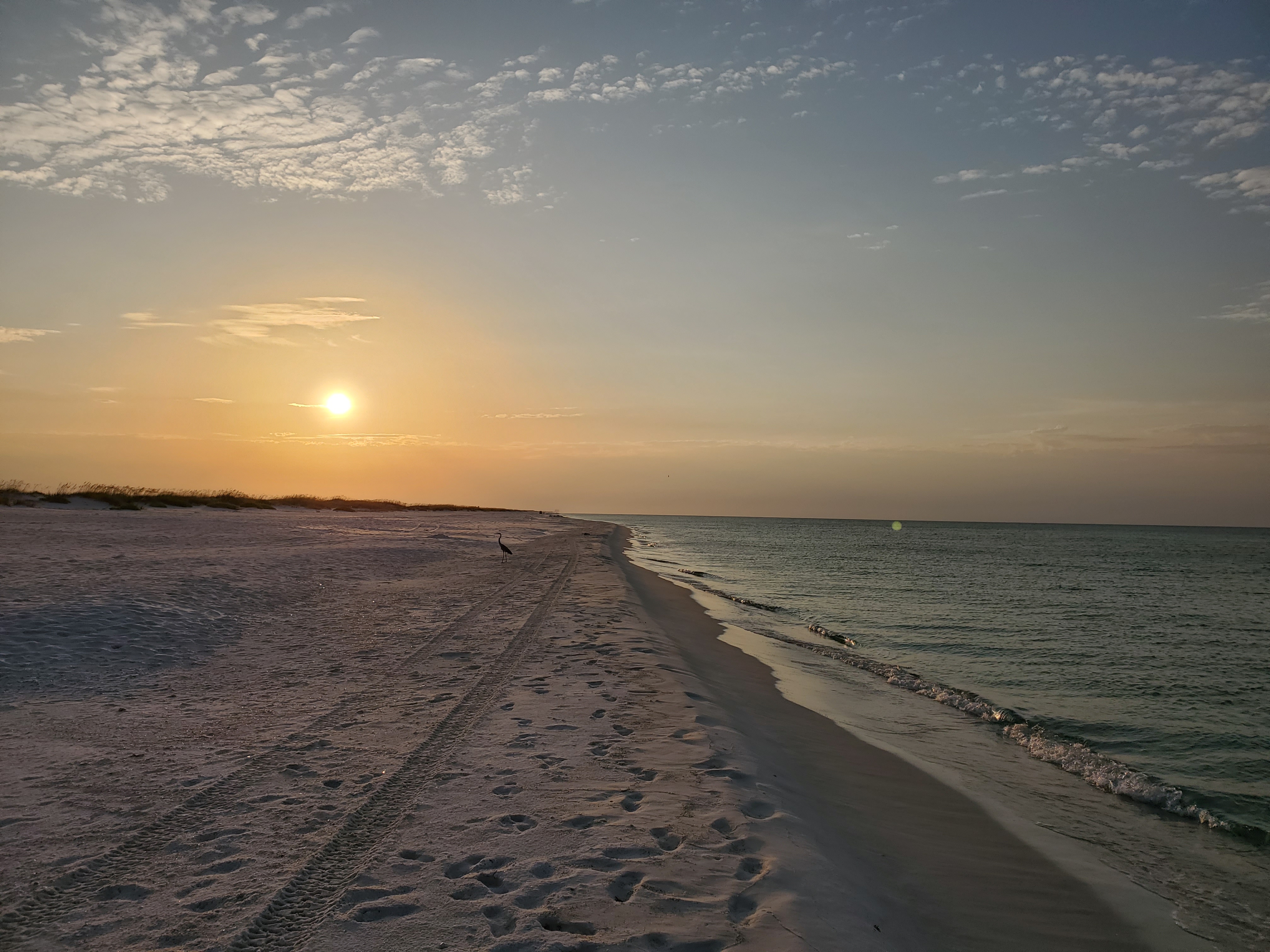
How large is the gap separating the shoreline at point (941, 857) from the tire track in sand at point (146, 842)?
486cm

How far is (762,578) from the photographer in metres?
36.2

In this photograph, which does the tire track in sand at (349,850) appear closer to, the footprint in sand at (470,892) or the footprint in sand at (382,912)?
the footprint in sand at (382,912)

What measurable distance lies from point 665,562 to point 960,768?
3370 centimetres

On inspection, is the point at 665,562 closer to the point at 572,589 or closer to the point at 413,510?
the point at 572,589

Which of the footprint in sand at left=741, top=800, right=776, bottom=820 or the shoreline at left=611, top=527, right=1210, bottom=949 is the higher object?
the footprint in sand at left=741, top=800, right=776, bottom=820

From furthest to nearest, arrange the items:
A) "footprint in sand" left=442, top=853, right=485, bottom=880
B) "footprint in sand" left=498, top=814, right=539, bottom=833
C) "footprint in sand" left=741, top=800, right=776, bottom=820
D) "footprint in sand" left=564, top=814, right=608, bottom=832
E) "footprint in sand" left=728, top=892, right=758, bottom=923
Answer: "footprint in sand" left=741, top=800, right=776, bottom=820
"footprint in sand" left=564, top=814, right=608, bottom=832
"footprint in sand" left=498, top=814, right=539, bottom=833
"footprint in sand" left=442, top=853, right=485, bottom=880
"footprint in sand" left=728, top=892, right=758, bottom=923

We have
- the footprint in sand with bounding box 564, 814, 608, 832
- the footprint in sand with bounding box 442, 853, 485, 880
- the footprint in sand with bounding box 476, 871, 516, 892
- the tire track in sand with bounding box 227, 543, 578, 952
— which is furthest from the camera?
the footprint in sand with bounding box 564, 814, 608, 832

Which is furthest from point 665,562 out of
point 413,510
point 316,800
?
point 413,510

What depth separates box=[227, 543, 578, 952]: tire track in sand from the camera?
3.79 meters

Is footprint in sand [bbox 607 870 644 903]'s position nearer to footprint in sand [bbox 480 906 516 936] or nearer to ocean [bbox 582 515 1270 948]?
footprint in sand [bbox 480 906 516 936]

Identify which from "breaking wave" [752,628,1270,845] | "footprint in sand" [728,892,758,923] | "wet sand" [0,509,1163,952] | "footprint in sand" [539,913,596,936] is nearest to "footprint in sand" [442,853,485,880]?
"wet sand" [0,509,1163,952]

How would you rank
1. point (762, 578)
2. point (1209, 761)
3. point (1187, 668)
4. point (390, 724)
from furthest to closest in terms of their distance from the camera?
point (762, 578) < point (1187, 668) < point (1209, 761) < point (390, 724)

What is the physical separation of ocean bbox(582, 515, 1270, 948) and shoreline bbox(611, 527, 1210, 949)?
291 mm

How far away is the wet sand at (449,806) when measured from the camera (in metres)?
4.04
